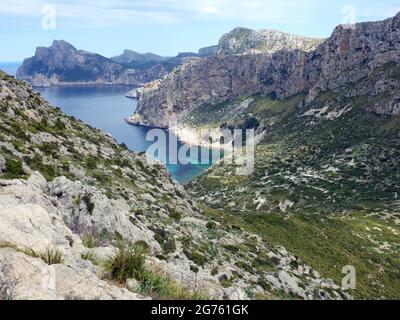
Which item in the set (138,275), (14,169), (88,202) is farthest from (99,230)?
(138,275)

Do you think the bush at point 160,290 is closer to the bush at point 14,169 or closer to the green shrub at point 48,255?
the green shrub at point 48,255

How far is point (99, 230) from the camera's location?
109 feet

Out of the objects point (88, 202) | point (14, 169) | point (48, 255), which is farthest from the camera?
point (14, 169)

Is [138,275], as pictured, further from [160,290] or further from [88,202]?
[88,202]

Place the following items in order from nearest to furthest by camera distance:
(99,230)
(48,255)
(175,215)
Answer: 1. (48,255)
2. (99,230)
3. (175,215)

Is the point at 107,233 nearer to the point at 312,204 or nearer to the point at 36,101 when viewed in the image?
the point at 36,101

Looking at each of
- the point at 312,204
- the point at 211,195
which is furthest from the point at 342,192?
the point at 211,195

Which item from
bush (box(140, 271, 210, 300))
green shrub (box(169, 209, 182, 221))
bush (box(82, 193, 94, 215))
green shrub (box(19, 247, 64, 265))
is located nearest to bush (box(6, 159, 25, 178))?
bush (box(82, 193, 94, 215))

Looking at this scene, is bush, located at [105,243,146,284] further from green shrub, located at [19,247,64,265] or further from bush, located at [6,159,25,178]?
bush, located at [6,159,25,178]

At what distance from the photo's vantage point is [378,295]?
206 ft

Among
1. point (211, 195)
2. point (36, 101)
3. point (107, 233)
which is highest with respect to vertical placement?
point (36, 101)

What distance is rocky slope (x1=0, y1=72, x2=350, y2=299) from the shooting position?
1366 cm

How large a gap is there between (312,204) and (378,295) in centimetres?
9510

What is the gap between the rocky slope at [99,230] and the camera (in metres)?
13.7
